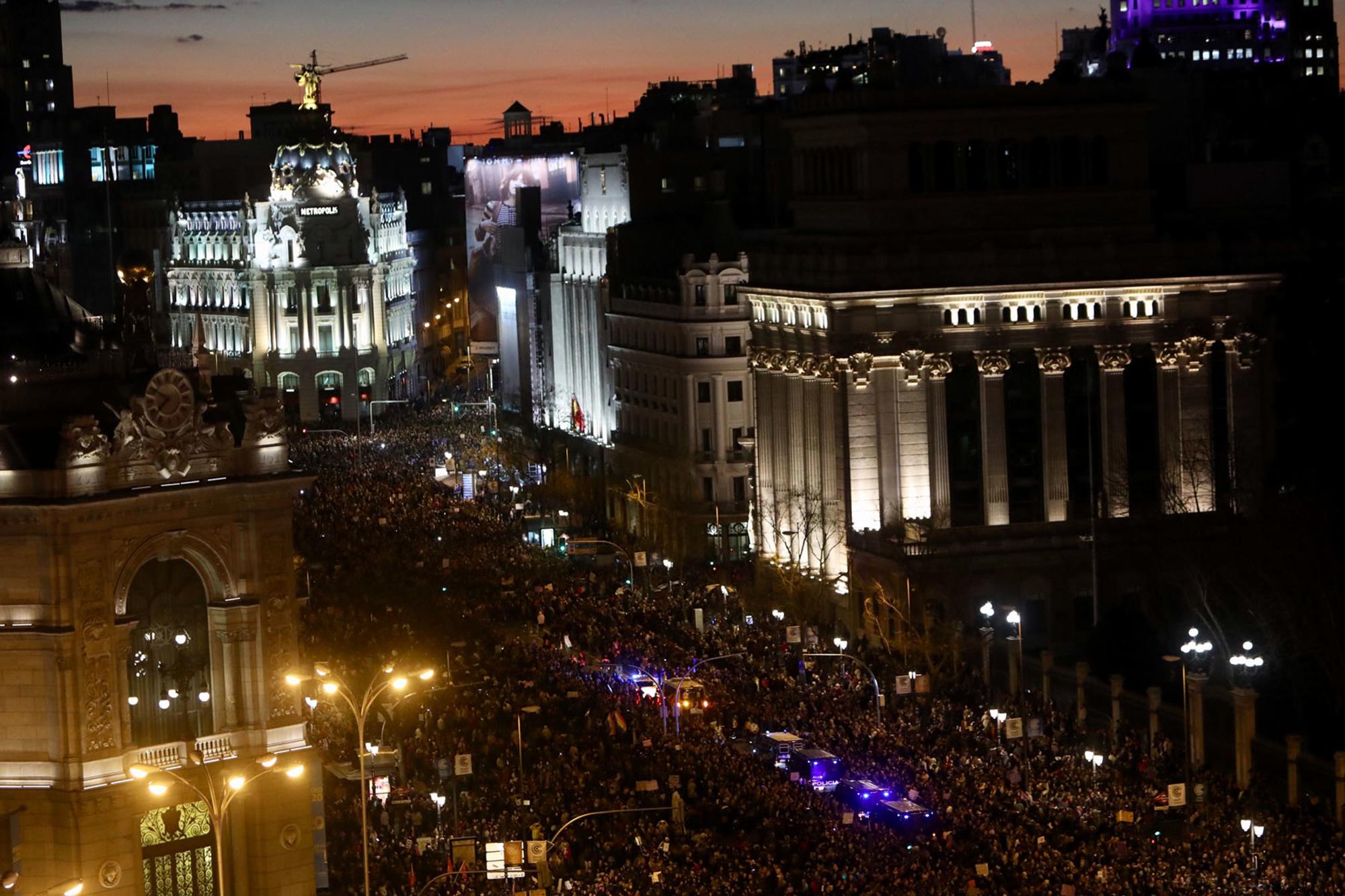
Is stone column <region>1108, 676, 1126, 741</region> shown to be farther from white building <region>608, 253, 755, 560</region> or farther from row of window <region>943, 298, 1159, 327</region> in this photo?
white building <region>608, 253, 755, 560</region>

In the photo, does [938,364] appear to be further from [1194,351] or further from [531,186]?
[531,186]

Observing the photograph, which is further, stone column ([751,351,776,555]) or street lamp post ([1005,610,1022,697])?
stone column ([751,351,776,555])

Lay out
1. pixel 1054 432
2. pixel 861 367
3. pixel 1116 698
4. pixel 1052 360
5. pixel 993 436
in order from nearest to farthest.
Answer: pixel 1116 698 → pixel 861 367 → pixel 993 436 → pixel 1052 360 → pixel 1054 432

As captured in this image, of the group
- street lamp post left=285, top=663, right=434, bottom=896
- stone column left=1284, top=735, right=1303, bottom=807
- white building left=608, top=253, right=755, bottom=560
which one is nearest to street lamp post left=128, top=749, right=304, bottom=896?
street lamp post left=285, top=663, right=434, bottom=896

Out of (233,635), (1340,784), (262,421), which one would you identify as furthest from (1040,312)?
(233,635)

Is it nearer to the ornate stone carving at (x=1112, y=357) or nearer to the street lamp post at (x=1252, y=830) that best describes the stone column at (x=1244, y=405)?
the ornate stone carving at (x=1112, y=357)

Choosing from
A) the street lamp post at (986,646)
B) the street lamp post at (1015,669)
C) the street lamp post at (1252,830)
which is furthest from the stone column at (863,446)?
the street lamp post at (1252,830)

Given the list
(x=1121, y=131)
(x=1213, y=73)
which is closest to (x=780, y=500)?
(x=1121, y=131)
